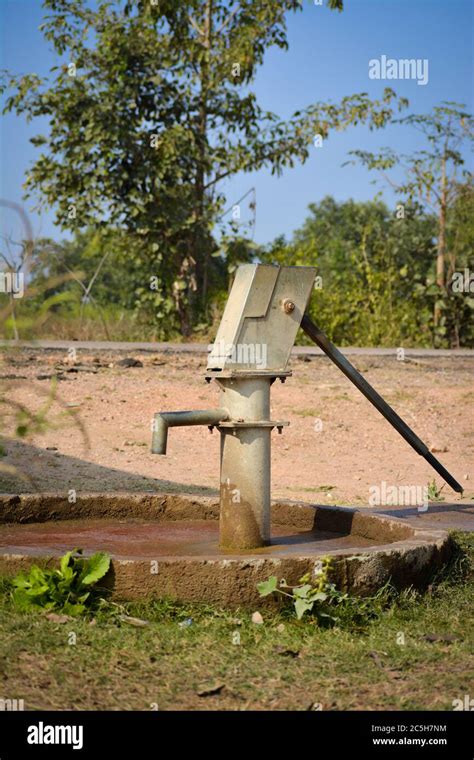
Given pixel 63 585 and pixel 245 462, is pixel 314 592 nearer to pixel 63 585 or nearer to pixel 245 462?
pixel 245 462

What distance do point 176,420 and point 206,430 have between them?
434 cm

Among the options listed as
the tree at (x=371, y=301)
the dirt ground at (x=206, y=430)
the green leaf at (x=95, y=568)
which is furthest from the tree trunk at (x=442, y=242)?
the green leaf at (x=95, y=568)

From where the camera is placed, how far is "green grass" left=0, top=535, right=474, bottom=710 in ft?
9.96

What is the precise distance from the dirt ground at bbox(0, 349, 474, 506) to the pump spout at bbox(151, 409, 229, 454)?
83.4 inches

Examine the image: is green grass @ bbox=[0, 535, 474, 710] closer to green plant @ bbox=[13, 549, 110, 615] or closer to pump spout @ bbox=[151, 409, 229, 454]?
green plant @ bbox=[13, 549, 110, 615]

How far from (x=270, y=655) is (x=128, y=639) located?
46 cm

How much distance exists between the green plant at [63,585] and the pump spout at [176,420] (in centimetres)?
50

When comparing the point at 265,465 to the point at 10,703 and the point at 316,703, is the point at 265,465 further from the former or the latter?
the point at 10,703

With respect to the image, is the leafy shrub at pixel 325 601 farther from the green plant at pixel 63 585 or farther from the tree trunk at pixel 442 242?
the tree trunk at pixel 442 242

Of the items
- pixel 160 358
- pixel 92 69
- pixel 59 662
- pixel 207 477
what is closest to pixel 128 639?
pixel 59 662

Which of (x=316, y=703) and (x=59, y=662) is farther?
(x=59, y=662)

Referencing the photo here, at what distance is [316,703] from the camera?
9.89 feet

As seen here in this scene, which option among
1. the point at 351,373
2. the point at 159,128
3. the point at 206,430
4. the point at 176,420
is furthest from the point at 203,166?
the point at 176,420
